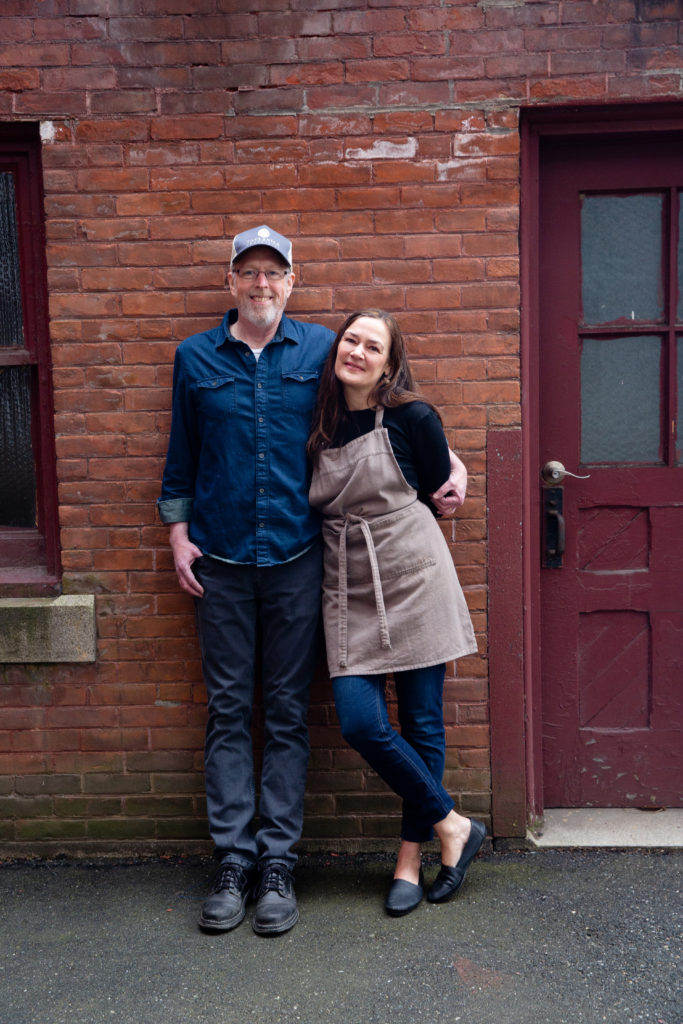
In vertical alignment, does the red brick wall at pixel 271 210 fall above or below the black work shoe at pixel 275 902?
above

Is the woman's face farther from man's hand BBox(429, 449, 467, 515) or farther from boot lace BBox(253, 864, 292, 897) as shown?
boot lace BBox(253, 864, 292, 897)

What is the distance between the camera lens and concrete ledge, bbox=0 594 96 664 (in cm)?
351

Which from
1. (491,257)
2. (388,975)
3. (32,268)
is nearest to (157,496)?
(32,268)

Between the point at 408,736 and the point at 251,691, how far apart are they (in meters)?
0.58

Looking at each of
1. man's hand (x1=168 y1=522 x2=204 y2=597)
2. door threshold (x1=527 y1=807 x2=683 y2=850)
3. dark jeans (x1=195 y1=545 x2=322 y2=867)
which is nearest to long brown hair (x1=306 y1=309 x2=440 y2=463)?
dark jeans (x1=195 y1=545 x2=322 y2=867)

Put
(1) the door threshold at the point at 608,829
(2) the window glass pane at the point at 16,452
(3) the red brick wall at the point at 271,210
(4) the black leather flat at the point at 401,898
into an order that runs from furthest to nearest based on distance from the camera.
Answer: (2) the window glass pane at the point at 16,452, (1) the door threshold at the point at 608,829, (3) the red brick wall at the point at 271,210, (4) the black leather flat at the point at 401,898

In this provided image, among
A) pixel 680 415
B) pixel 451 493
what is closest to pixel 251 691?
pixel 451 493

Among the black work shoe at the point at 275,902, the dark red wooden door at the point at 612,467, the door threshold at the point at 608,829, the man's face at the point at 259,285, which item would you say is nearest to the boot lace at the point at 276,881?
the black work shoe at the point at 275,902

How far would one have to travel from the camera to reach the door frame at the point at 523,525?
11.3 feet

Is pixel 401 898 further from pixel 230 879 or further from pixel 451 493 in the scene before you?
pixel 451 493

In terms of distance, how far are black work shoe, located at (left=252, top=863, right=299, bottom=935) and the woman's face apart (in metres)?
1.67

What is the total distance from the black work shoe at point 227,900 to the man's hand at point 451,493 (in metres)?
1.42

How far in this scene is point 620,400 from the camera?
367 cm

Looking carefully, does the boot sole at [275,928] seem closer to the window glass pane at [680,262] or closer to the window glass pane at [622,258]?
the window glass pane at [622,258]
